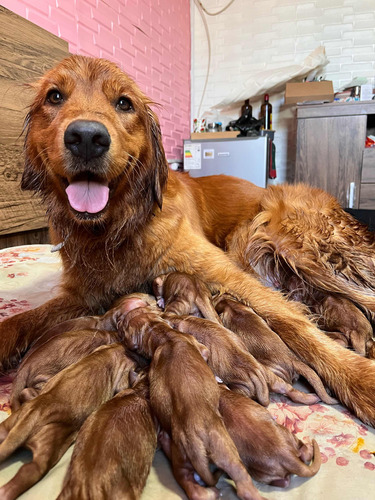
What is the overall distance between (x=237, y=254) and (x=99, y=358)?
114 cm

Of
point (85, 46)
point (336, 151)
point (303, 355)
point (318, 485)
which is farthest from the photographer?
point (336, 151)

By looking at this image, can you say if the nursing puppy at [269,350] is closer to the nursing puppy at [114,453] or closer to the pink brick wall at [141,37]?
the nursing puppy at [114,453]

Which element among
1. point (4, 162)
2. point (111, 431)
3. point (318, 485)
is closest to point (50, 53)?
point (4, 162)

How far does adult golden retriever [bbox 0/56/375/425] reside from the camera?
4.16 ft

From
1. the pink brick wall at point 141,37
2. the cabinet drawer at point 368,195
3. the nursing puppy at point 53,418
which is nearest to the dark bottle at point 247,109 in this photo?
the pink brick wall at point 141,37

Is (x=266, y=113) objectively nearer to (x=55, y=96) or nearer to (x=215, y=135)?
(x=215, y=135)

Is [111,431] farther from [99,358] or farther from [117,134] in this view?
[117,134]

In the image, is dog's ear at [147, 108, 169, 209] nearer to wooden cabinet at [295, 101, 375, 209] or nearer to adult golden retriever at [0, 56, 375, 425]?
adult golden retriever at [0, 56, 375, 425]

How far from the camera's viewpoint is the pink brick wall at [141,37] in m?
3.31

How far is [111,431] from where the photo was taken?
0.78 m

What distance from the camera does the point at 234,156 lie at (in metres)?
5.09

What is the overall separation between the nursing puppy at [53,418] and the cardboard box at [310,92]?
4.64m

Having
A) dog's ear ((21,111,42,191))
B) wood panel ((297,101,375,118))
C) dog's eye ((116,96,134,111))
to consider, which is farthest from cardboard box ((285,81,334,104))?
dog's ear ((21,111,42,191))

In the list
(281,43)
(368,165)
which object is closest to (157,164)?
(368,165)
